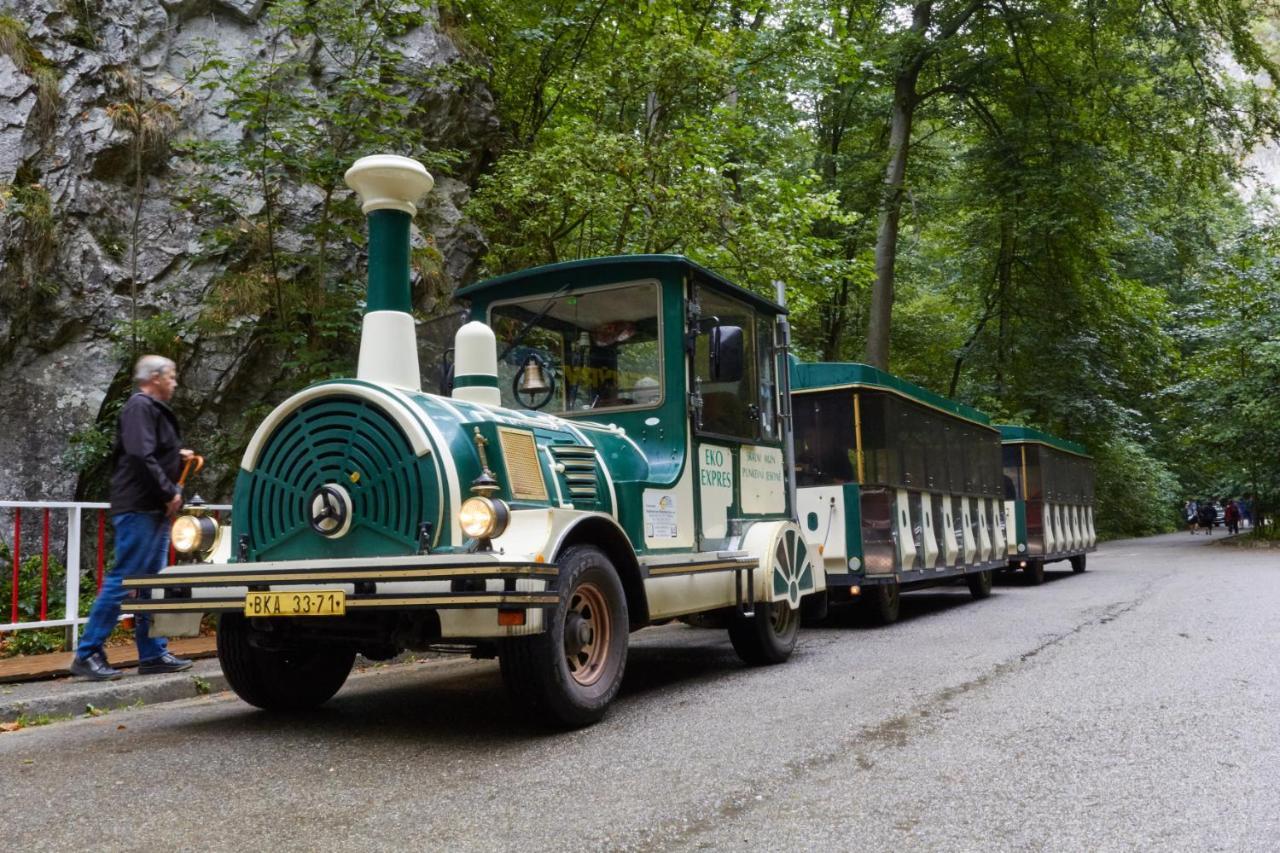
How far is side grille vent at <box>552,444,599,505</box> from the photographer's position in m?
5.80

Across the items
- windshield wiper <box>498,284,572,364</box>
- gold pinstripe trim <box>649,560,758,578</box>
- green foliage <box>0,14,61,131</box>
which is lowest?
gold pinstripe trim <box>649,560,758,578</box>

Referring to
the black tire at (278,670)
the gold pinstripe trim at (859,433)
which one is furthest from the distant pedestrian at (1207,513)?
the black tire at (278,670)

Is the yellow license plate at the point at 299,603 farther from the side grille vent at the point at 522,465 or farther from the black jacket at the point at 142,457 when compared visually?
the black jacket at the point at 142,457

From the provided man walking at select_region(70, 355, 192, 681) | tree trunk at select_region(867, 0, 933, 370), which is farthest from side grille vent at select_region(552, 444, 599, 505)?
tree trunk at select_region(867, 0, 933, 370)

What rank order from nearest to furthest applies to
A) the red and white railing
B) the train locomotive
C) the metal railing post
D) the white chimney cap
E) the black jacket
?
the train locomotive < the white chimney cap < the black jacket < the red and white railing < the metal railing post

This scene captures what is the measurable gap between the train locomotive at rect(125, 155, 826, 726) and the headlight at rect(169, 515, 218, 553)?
0.5 inches

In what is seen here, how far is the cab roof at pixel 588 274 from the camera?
22.1 feet

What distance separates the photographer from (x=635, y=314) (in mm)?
6832

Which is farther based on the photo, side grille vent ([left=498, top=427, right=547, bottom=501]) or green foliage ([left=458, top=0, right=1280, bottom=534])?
green foliage ([left=458, top=0, right=1280, bottom=534])

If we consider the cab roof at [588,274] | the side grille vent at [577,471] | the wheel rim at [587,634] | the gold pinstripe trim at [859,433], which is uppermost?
the cab roof at [588,274]

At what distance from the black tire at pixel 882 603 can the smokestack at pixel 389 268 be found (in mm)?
6064

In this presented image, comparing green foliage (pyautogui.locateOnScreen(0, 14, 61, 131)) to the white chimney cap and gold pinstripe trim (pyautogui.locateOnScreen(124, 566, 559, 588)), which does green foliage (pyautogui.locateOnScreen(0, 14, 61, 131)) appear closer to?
the white chimney cap

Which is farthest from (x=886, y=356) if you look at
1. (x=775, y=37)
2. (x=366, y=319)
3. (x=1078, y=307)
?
(x=366, y=319)

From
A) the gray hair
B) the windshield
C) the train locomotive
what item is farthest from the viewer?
the windshield
